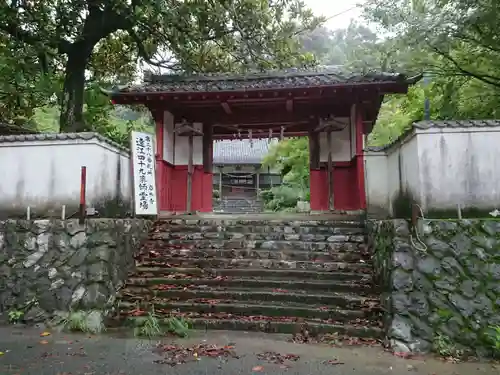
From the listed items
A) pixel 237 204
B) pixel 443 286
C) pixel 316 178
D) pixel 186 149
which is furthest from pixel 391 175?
pixel 237 204

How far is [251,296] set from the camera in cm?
624

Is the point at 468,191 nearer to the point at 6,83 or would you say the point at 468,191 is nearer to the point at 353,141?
the point at 353,141

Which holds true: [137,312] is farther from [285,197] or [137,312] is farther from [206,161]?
[285,197]

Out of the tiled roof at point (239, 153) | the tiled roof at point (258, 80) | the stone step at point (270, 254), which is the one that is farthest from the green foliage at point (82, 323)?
the tiled roof at point (239, 153)

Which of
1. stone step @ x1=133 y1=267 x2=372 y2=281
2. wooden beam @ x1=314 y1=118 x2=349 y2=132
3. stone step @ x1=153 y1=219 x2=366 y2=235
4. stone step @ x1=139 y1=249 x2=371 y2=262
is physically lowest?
stone step @ x1=133 y1=267 x2=372 y2=281

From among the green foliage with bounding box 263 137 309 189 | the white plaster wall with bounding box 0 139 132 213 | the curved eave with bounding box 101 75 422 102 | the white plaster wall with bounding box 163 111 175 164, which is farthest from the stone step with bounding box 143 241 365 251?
the green foliage with bounding box 263 137 309 189

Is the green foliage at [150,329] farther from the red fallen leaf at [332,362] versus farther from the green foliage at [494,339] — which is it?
the green foliage at [494,339]

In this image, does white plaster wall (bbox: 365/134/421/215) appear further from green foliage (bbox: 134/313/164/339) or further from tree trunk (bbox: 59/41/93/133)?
tree trunk (bbox: 59/41/93/133)

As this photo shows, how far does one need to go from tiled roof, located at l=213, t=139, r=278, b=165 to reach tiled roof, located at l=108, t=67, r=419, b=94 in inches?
752

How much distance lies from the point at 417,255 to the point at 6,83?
916 centimetres

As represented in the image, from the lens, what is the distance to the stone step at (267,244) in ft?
24.1

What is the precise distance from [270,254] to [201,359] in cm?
291

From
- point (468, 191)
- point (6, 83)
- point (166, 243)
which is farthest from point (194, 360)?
point (6, 83)

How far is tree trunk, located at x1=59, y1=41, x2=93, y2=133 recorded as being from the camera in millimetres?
9344
